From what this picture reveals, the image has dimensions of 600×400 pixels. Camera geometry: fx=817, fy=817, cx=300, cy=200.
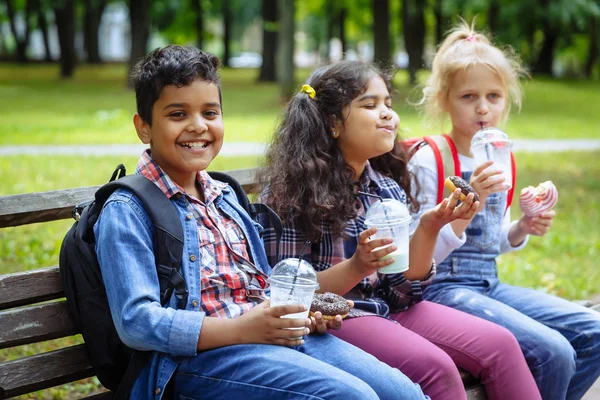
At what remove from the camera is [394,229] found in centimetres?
277

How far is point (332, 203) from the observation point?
3.05 meters

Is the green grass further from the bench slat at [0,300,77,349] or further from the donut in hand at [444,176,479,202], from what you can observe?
the bench slat at [0,300,77,349]

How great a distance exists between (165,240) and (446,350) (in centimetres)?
119

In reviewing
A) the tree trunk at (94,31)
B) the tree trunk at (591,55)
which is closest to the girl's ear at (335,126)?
the tree trunk at (591,55)

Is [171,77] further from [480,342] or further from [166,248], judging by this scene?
[480,342]

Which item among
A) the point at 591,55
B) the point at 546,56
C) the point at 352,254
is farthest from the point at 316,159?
the point at 591,55

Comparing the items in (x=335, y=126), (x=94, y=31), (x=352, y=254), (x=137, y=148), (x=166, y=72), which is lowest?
(x=137, y=148)

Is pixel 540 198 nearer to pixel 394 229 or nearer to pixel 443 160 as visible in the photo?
pixel 443 160

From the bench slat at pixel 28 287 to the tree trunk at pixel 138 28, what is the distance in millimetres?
21057

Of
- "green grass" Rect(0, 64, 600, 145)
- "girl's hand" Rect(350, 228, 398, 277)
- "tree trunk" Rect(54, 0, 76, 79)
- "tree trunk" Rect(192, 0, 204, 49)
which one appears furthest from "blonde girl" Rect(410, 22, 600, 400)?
"tree trunk" Rect(192, 0, 204, 49)

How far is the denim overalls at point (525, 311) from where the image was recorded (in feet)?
10.1

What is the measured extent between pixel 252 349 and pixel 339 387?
272 millimetres

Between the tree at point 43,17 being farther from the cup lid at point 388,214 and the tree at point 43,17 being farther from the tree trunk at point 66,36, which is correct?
the cup lid at point 388,214

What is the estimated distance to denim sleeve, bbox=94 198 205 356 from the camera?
2.25 m
